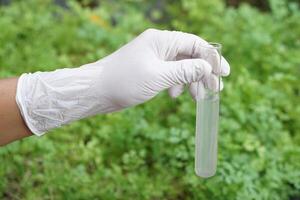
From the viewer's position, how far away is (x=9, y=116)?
170 cm

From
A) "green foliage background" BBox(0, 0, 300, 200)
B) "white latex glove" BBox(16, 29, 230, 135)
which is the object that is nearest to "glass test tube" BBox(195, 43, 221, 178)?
"white latex glove" BBox(16, 29, 230, 135)

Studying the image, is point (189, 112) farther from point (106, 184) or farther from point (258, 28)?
point (258, 28)

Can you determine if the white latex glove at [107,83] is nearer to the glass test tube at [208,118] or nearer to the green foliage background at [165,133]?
the glass test tube at [208,118]

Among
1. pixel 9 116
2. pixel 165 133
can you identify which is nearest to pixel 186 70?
pixel 9 116

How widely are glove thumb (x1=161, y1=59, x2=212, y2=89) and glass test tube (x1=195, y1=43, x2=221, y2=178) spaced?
6cm

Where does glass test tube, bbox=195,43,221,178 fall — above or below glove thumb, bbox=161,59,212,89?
below

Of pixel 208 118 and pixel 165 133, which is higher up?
pixel 208 118

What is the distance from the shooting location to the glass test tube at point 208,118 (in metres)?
1.68

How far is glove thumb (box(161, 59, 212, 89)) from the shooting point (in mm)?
1644

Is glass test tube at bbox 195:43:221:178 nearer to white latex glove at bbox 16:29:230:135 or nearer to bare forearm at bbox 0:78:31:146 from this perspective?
white latex glove at bbox 16:29:230:135

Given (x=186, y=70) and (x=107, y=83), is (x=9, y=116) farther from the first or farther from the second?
(x=186, y=70)

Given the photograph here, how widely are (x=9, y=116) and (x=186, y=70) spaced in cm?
65

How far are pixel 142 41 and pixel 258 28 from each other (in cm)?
179

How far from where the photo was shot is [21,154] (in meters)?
2.47
